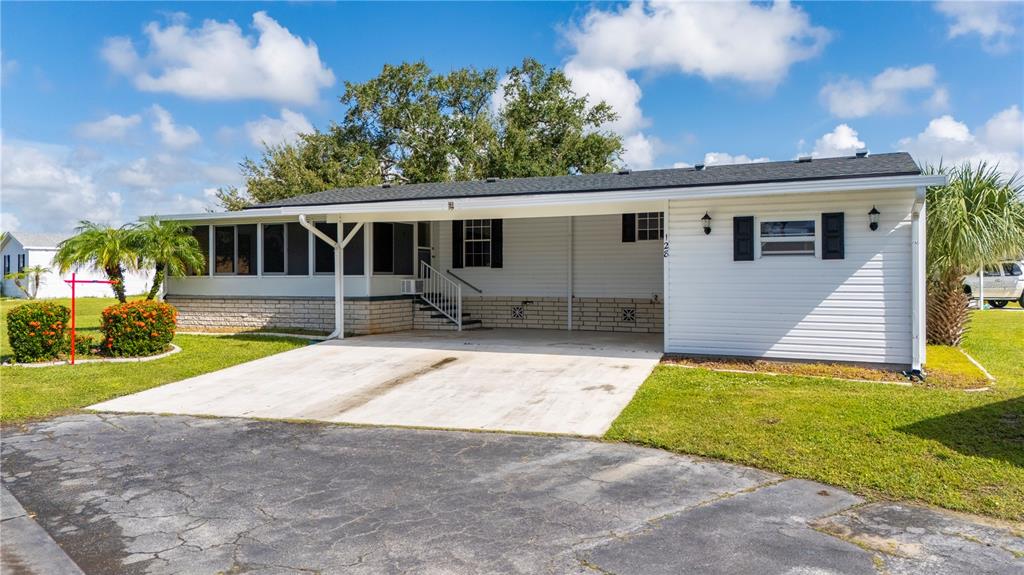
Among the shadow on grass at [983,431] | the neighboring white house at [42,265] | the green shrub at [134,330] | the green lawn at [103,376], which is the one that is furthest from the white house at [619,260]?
the neighboring white house at [42,265]

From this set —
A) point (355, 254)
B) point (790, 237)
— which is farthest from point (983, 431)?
point (355, 254)

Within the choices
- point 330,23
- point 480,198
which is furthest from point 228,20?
point 480,198

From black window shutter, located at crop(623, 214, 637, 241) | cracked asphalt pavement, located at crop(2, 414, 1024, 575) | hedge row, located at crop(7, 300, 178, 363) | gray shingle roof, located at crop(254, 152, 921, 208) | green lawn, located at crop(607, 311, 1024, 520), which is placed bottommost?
cracked asphalt pavement, located at crop(2, 414, 1024, 575)

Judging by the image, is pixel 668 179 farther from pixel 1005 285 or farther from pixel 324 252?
pixel 1005 285

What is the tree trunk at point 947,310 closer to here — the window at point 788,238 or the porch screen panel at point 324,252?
the window at point 788,238

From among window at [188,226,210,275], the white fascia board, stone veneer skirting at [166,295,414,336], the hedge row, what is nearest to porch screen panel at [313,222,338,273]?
stone veneer skirting at [166,295,414,336]

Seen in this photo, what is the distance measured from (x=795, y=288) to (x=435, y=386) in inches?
219

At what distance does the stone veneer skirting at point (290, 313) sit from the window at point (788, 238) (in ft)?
26.7

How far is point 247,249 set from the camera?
1491 centimetres

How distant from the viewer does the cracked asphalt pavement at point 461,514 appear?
3402 mm

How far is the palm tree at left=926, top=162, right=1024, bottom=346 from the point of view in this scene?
10.8m

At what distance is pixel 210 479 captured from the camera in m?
4.95

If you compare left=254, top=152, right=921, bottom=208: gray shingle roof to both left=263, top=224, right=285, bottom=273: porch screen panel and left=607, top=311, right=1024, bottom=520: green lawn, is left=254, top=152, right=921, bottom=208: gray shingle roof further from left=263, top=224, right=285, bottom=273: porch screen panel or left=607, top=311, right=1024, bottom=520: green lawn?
left=607, top=311, right=1024, bottom=520: green lawn

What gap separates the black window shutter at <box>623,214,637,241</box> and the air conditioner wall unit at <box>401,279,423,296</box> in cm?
→ 500
